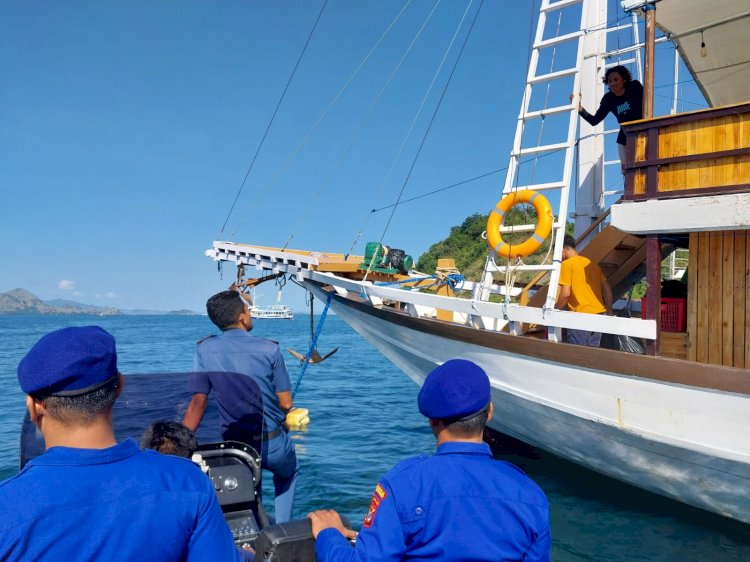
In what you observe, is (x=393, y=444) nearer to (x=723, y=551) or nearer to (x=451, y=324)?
(x=451, y=324)

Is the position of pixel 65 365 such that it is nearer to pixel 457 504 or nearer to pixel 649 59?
pixel 457 504

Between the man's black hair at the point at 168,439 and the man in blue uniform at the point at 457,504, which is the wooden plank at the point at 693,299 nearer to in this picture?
the man in blue uniform at the point at 457,504

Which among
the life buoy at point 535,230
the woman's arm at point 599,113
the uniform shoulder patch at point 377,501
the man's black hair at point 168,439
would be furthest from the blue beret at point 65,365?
the woman's arm at point 599,113

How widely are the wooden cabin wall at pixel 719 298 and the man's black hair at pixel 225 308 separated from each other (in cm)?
459

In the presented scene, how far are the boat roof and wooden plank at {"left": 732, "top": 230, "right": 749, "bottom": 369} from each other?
128 inches

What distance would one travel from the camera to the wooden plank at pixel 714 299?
19.1ft

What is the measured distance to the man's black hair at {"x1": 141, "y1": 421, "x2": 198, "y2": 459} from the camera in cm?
295

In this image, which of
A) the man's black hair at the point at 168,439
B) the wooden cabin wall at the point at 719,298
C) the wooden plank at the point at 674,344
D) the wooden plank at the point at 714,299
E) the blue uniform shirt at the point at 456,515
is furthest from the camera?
the wooden plank at the point at 674,344

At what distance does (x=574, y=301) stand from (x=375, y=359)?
24.7 meters

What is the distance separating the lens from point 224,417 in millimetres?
3627

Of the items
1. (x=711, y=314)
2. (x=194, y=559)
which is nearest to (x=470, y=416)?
(x=194, y=559)

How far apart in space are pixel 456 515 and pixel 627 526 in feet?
17.0

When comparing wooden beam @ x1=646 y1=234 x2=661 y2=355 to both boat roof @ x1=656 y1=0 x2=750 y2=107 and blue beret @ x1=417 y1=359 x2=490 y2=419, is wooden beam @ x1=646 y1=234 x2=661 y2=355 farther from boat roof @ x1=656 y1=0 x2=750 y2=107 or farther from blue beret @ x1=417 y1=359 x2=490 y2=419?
blue beret @ x1=417 y1=359 x2=490 y2=419

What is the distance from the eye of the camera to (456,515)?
1940mm
